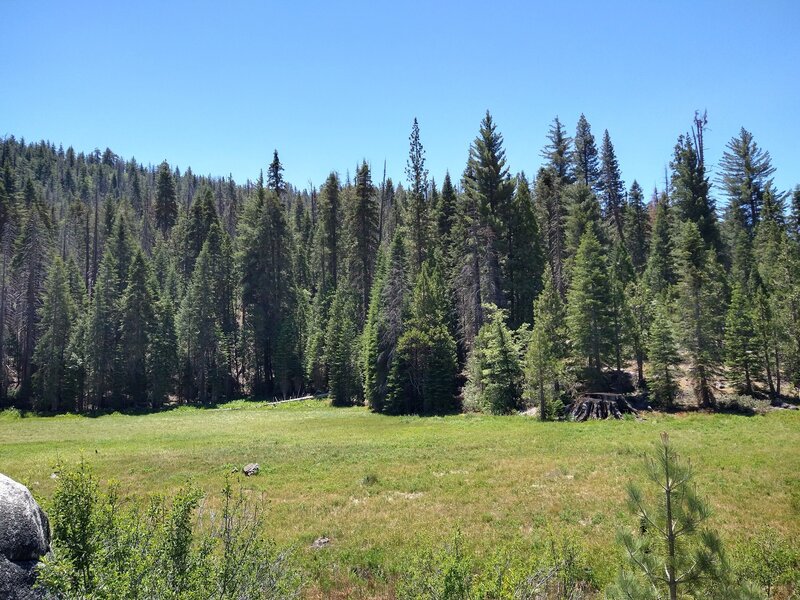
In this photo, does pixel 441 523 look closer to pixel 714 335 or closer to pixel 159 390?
pixel 714 335

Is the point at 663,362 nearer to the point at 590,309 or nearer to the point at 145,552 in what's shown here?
the point at 590,309

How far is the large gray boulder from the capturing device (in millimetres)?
4941

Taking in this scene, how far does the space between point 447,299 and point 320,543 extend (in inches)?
1492

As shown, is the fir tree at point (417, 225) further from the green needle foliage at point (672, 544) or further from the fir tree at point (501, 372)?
the green needle foliage at point (672, 544)

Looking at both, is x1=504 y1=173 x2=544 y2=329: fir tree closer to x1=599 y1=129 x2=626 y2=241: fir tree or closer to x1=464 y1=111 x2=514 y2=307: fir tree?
x1=464 y1=111 x2=514 y2=307: fir tree

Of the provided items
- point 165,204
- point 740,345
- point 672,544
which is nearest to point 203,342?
point 165,204

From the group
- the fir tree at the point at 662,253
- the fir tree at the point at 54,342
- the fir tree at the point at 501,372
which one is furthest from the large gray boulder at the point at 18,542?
the fir tree at the point at 54,342

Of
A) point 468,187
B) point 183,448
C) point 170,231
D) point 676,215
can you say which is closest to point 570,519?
point 183,448

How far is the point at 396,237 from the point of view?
45.2 metres

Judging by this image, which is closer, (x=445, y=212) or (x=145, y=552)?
(x=145, y=552)

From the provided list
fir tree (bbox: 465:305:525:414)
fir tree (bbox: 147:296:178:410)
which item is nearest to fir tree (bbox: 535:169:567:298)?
fir tree (bbox: 465:305:525:414)

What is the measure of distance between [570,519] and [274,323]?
183 feet

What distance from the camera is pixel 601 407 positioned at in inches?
1275

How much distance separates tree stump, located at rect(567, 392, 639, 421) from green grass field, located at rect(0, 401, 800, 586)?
175 cm
